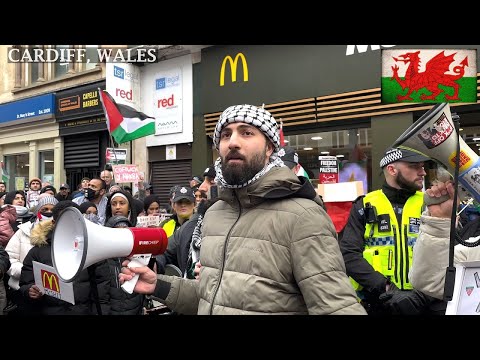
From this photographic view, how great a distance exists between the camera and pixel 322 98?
10117 millimetres

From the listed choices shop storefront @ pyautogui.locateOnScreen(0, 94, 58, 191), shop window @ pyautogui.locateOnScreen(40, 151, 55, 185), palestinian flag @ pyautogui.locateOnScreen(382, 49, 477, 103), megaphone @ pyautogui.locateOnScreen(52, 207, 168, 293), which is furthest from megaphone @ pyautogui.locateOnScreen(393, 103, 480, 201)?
shop window @ pyautogui.locateOnScreen(40, 151, 55, 185)

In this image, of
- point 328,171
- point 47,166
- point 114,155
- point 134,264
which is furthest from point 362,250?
point 47,166

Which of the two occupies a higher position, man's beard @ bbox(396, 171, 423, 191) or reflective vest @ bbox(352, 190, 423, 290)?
man's beard @ bbox(396, 171, 423, 191)

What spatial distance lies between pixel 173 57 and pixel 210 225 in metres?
11.7

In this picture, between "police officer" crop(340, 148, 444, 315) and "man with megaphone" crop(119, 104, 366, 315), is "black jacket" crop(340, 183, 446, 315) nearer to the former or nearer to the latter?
"police officer" crop(340, 148, 444, 315)

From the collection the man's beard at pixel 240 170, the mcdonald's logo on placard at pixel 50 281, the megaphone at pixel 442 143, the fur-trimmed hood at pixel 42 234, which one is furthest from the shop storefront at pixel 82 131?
the megaphone at pixel 442 143

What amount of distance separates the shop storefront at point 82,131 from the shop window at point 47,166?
108 centimetres

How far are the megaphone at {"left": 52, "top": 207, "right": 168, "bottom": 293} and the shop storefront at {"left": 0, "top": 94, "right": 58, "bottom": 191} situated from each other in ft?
51.2

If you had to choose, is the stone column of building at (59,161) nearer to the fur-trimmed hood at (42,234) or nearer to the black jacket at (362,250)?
the fur-trimmed hood at (42,234)

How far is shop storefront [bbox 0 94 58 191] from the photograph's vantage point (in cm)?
1722

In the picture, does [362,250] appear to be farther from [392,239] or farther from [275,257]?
[275,257]

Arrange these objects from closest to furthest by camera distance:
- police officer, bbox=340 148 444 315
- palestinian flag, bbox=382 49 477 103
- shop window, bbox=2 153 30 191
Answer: palestinian flag, bbox=382 49 477 103 → police officer, bbox=340 148 444 315 → shop window, bbox=2 153 30 191
